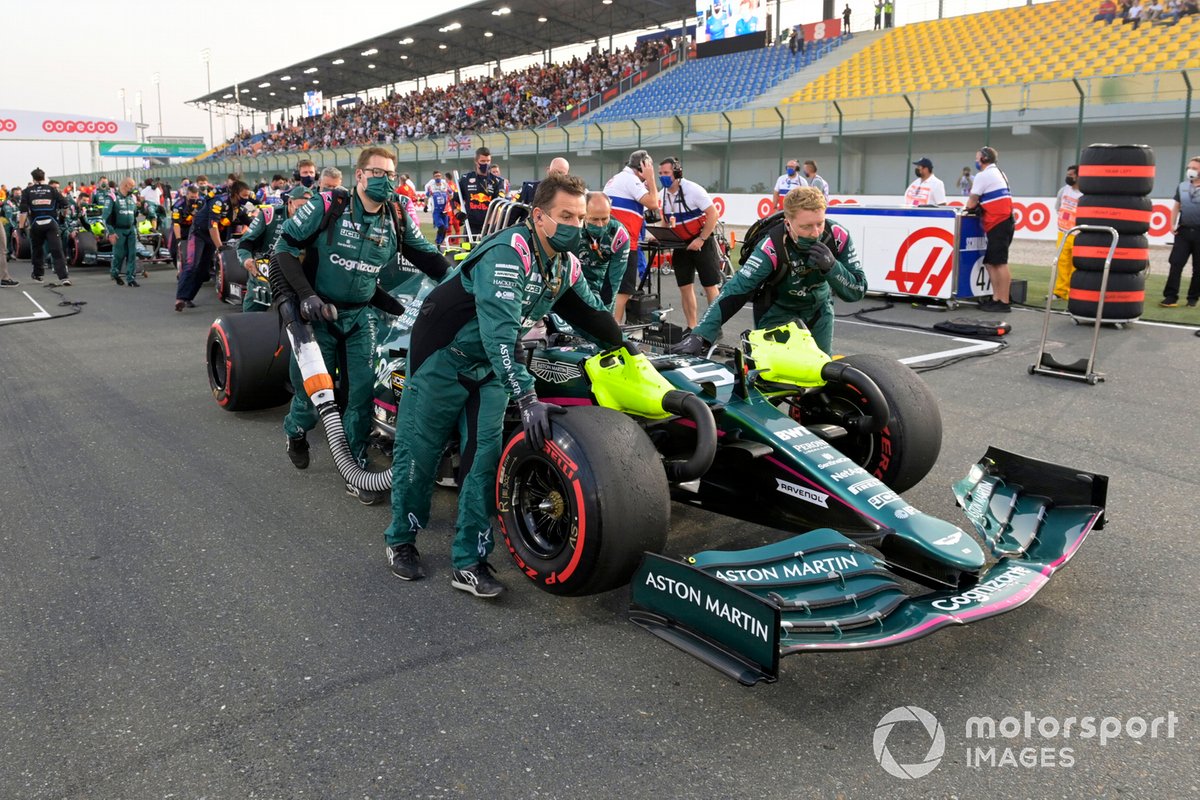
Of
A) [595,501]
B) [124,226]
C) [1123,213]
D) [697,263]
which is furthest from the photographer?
[124,226]

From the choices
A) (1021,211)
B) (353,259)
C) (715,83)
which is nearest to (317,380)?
(353,259)

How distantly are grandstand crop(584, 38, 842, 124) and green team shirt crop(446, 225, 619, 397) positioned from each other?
28.8 m

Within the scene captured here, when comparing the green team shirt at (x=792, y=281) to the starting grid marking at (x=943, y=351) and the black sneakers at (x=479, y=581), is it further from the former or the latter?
the starting grid marking at (x=943, y=351)

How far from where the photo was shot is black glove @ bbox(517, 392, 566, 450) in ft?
Result: 11.7

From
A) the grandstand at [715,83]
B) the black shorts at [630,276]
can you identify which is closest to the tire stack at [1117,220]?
the black shorts at [630,276]

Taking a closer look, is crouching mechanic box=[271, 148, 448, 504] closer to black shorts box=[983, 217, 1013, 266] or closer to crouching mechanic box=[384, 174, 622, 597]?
crouching mechanic box=[384, 174, 622, 597]

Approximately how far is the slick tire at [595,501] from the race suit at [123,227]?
14.1 metres

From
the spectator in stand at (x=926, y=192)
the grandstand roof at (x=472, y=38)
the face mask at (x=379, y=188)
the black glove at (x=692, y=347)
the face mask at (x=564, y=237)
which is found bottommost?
the black glove at (x=692, y=347)

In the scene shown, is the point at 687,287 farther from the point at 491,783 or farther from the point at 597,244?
the point at 491,783

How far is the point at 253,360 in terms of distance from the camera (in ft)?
22.0

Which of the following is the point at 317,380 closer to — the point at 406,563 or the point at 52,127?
the point at 406,563

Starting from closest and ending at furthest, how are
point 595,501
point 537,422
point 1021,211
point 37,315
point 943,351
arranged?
point 595,501, point 537,422, point 943,351, point 37,315, point 1021,211

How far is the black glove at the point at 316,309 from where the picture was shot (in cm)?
511

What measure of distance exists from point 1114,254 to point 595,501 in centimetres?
860
